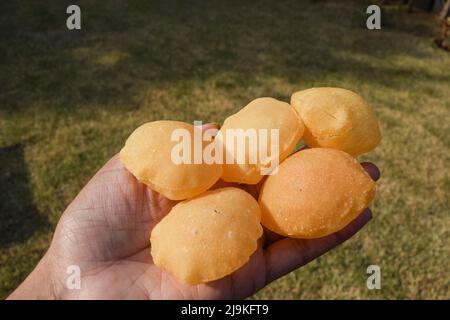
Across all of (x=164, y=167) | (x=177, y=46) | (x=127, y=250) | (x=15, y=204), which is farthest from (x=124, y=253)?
(x=177, y=46)

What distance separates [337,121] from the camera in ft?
5.11

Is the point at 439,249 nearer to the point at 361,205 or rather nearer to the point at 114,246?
the point at 361,205

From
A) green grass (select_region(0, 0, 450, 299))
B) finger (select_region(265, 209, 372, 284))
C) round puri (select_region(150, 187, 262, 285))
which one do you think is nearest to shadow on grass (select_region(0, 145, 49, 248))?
green grass (select_region(0, 0, 450, 299))

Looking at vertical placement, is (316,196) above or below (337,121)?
below

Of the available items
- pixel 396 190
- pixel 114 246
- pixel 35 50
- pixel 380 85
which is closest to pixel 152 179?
pixel 114 246

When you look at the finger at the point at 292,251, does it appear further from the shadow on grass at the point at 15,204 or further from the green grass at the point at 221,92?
the shadow on grass at the point at 15,204

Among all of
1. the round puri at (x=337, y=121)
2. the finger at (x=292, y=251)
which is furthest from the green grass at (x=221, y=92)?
the round puri at (x=337, y=121)

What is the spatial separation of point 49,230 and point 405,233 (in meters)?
1.98

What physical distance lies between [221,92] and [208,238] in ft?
8.50

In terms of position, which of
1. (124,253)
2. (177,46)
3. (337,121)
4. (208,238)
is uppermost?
(337,121)

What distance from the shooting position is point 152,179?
147cm

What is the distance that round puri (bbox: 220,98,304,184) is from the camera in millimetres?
1517

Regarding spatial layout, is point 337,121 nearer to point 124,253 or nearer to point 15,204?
point 124,253

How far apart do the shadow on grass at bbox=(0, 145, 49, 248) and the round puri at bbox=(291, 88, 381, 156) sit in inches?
66.1
